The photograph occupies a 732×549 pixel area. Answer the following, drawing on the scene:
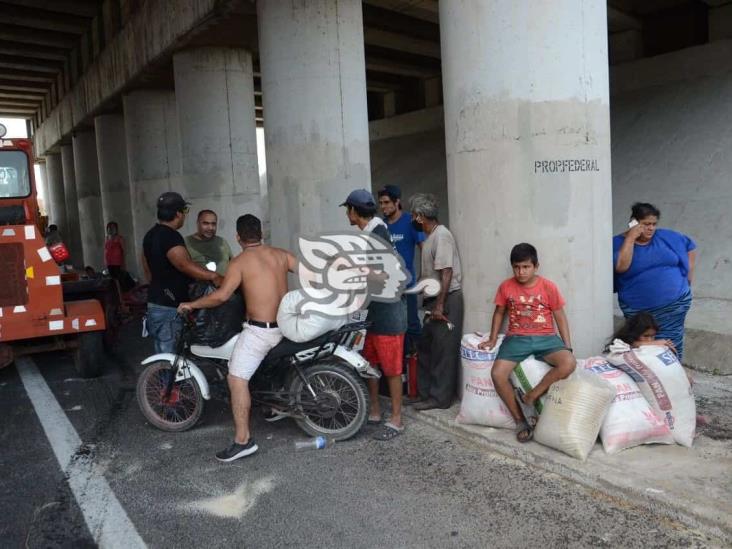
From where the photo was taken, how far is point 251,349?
4.75 meters

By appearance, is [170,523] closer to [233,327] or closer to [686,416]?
[233,327]

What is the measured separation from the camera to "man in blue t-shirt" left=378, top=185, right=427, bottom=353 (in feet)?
19.9

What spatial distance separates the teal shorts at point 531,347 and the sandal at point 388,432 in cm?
102

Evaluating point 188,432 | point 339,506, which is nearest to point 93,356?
point 188,432

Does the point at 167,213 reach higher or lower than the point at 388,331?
higher

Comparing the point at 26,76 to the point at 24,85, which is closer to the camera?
the point at 26,76

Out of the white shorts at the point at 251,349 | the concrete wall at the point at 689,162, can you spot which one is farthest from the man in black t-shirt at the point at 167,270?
the concrete wall at the point at 689,162

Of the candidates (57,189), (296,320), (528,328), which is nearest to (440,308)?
(528,328)

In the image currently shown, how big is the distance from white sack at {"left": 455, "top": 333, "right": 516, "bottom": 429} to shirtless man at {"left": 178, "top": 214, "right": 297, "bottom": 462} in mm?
1470

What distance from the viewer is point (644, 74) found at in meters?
14.3

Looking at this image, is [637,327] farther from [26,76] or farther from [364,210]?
[26,76]

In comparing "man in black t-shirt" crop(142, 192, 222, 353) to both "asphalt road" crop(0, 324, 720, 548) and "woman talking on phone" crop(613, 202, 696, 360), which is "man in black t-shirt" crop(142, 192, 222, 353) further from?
"woman talking on phone" crop(613, 202, 696, 360)

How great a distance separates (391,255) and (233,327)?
1.40 m

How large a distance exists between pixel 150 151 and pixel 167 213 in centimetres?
980
